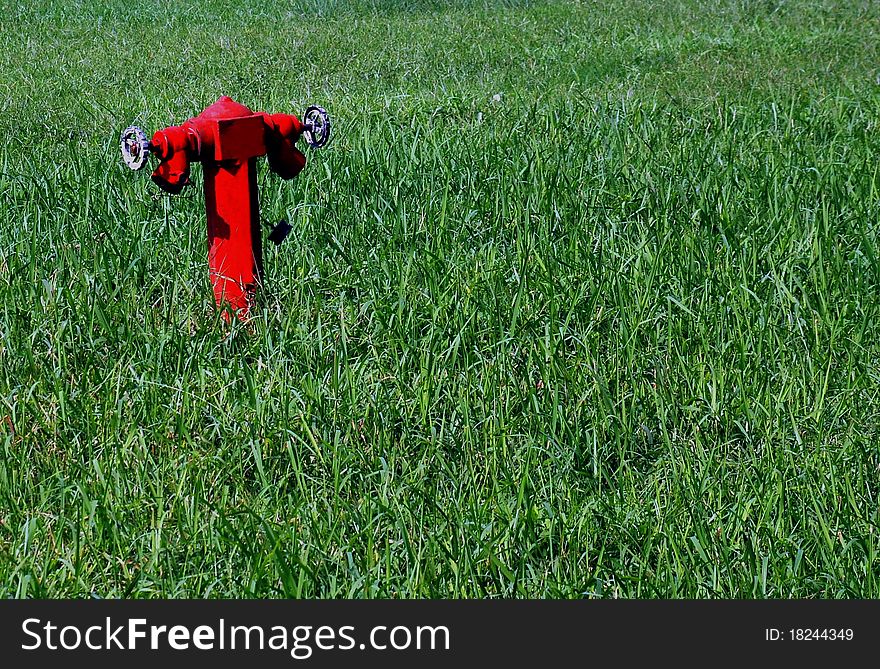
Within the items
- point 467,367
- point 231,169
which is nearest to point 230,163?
point 231,169

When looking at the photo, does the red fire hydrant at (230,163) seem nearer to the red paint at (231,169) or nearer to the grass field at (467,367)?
the red paint at (231,169)

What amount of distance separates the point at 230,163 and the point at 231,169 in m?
0.02

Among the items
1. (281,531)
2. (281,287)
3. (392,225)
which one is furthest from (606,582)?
(392,225)

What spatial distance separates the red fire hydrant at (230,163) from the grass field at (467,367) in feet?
0.51

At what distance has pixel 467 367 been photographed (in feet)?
9.09

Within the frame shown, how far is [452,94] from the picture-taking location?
20.5 ft

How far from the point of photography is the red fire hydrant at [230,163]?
9.22ft

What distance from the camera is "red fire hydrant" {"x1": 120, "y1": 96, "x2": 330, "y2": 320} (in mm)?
2811

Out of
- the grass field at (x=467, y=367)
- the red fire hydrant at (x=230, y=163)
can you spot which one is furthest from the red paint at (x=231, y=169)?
the grass field at (x=467, y=367)

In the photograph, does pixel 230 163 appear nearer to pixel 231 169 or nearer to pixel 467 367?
pixel 231 169

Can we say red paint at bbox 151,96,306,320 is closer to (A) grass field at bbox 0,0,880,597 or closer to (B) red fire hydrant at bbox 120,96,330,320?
(B) red fire hydrant at bbox 120,96,330,320

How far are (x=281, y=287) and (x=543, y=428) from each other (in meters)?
1.10

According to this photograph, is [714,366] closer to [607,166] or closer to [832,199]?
[832,199]

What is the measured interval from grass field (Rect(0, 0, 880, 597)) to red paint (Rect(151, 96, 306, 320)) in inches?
5.8
